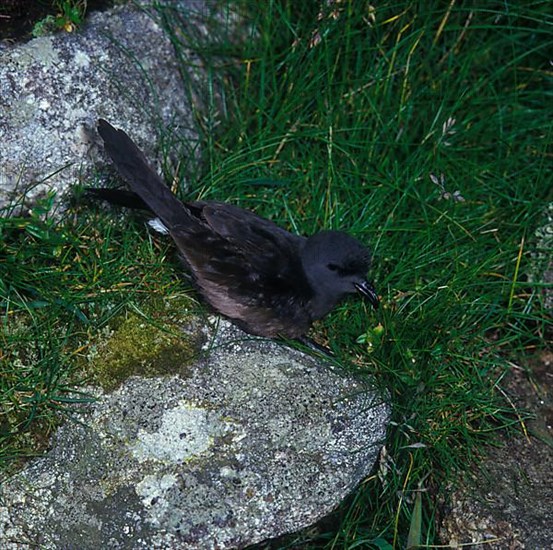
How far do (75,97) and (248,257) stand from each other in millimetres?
1147

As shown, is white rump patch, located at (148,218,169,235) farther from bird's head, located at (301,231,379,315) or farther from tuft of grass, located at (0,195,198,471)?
bird's head, located at (301,231,379,315)

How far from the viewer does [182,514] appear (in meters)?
3.27

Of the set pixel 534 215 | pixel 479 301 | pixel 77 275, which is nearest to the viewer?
pixel 77 275

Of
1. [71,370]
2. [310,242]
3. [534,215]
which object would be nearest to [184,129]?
[310,242]

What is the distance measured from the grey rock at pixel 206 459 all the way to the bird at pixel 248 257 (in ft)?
0.60

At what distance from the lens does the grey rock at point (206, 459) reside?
10.7ft

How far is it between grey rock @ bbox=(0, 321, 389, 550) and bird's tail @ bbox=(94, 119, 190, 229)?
594 millimetres

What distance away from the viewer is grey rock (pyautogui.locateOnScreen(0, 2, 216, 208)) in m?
3.88

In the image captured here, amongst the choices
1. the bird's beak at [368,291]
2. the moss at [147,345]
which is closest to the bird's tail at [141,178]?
the moss at [147,345]

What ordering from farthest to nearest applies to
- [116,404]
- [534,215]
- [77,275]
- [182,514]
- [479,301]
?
[534,215] < [479,301] < [77,275] < [116,404] < [182,514]

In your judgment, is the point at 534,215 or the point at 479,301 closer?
the point at 479,301

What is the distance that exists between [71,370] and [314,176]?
161 centimetres

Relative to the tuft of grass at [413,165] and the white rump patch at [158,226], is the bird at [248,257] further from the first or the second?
the tuft of grass at [413,165]

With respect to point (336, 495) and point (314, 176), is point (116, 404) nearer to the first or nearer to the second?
point (336, 495)
